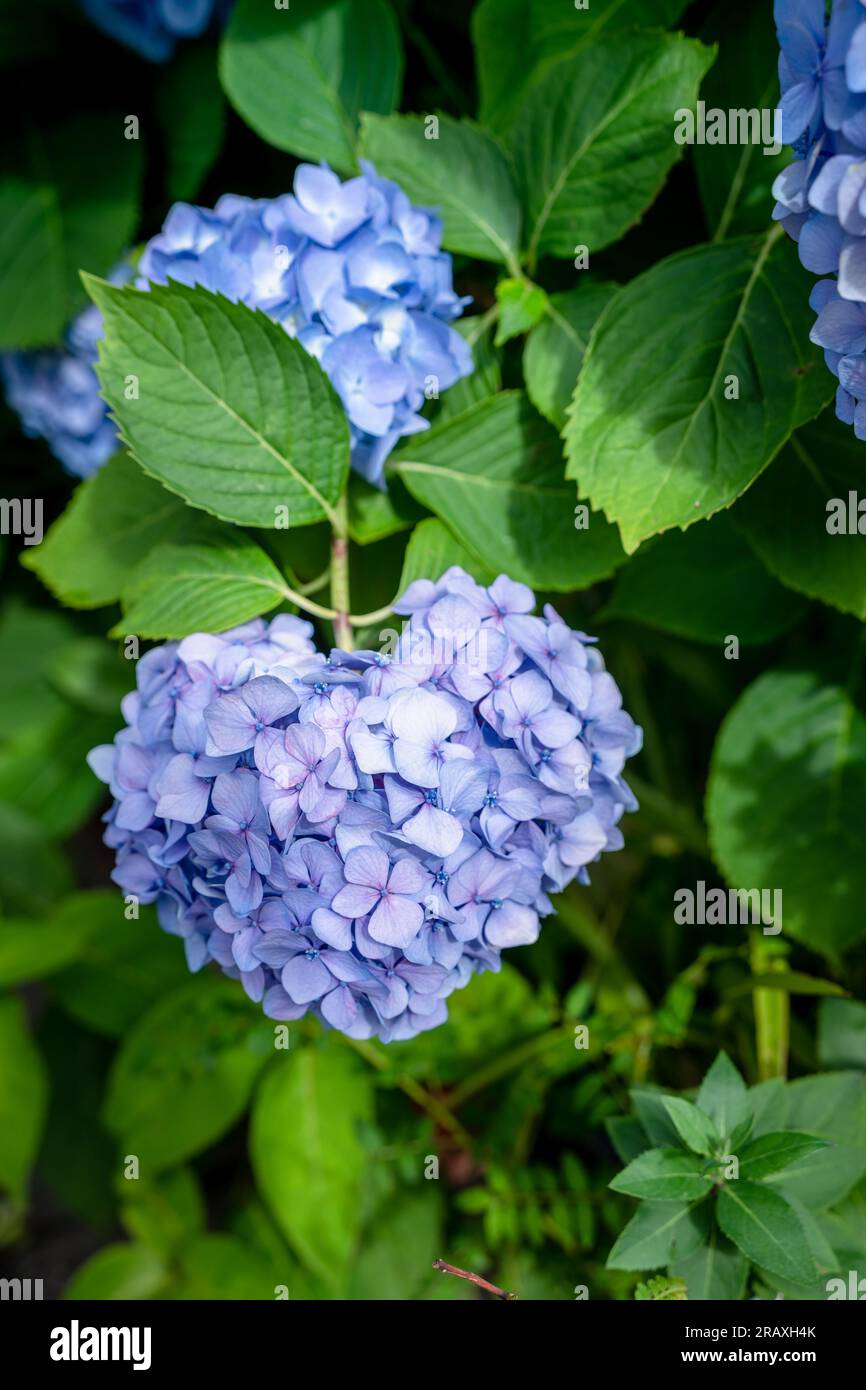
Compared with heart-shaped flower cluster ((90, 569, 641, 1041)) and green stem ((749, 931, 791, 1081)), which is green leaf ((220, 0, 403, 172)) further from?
green stem ((749, 931, 791, 1081))

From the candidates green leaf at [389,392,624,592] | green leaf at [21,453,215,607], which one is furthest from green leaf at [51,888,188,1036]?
green leaf at [389,392,624,592]

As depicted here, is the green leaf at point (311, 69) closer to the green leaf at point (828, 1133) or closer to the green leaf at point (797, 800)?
the green leaf at point (797, 800)

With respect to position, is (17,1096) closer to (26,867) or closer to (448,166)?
(26,867)

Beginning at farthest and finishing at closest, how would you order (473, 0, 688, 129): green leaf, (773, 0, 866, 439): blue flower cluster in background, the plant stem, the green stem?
the green stem
(473, 0, 688, 129): green leaf
the plant stem
(773, 0, 866, 439): blue flower cluster in background

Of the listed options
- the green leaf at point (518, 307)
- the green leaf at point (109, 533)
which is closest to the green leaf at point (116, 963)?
the green leaf at point (109, 533)

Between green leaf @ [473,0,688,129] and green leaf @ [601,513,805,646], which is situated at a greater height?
green leaf @ [473,0,688,129]

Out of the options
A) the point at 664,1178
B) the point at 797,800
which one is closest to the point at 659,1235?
the point at 664,1178

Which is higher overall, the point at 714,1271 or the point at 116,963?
the point at 116,963
